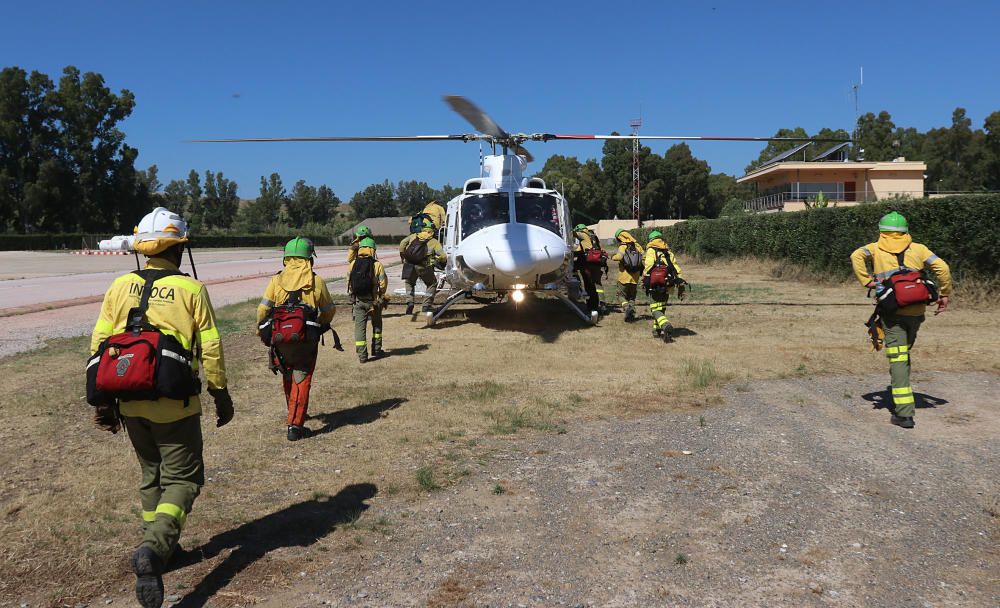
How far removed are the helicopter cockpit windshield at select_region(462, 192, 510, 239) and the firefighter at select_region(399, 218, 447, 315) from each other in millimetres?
1227

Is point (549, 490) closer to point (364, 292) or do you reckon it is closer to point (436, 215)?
point (364, 292)

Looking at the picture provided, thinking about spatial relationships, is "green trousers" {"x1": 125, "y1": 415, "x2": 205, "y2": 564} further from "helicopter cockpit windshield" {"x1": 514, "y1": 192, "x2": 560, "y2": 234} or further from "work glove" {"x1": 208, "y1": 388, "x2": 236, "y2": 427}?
"helicopter cockpit windshield" {"x1": 514, "y1": 192, "x2": 560, "y2": 234}

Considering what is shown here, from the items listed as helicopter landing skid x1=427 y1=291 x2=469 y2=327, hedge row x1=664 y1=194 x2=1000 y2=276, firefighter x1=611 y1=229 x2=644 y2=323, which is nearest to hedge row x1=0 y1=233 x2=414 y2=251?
hedge row x1=664 y1=194 x2=1000 y2=276

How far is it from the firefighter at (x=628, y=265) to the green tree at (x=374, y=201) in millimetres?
120045

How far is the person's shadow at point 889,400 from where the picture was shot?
6.71 meters

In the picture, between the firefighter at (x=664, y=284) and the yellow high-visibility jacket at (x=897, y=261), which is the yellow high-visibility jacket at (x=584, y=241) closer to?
the firefighter at (x=664, y=284)

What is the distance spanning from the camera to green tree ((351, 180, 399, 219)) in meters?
129

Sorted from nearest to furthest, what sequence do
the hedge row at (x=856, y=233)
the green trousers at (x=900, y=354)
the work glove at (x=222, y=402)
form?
the work glove at (x=222, y=402)
the green trousers at (x=900, y=354)
the hedge row at (x=856, y=233)

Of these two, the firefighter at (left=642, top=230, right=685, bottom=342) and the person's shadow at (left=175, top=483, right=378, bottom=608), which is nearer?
the person's shadow at (left=175, top=483, right=378, bottom=608)

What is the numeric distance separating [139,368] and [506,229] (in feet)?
26.2

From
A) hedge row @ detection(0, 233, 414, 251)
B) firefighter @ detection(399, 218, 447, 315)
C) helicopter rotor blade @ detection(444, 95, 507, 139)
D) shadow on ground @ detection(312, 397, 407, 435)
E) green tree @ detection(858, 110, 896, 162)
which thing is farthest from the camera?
green tree @ detection(858, 110, 896, 162)

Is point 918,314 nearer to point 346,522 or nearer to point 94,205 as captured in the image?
point 346,522

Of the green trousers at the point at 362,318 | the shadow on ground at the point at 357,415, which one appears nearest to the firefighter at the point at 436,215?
the green trousers at the point at 362,318

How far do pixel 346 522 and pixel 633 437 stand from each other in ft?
8.53
